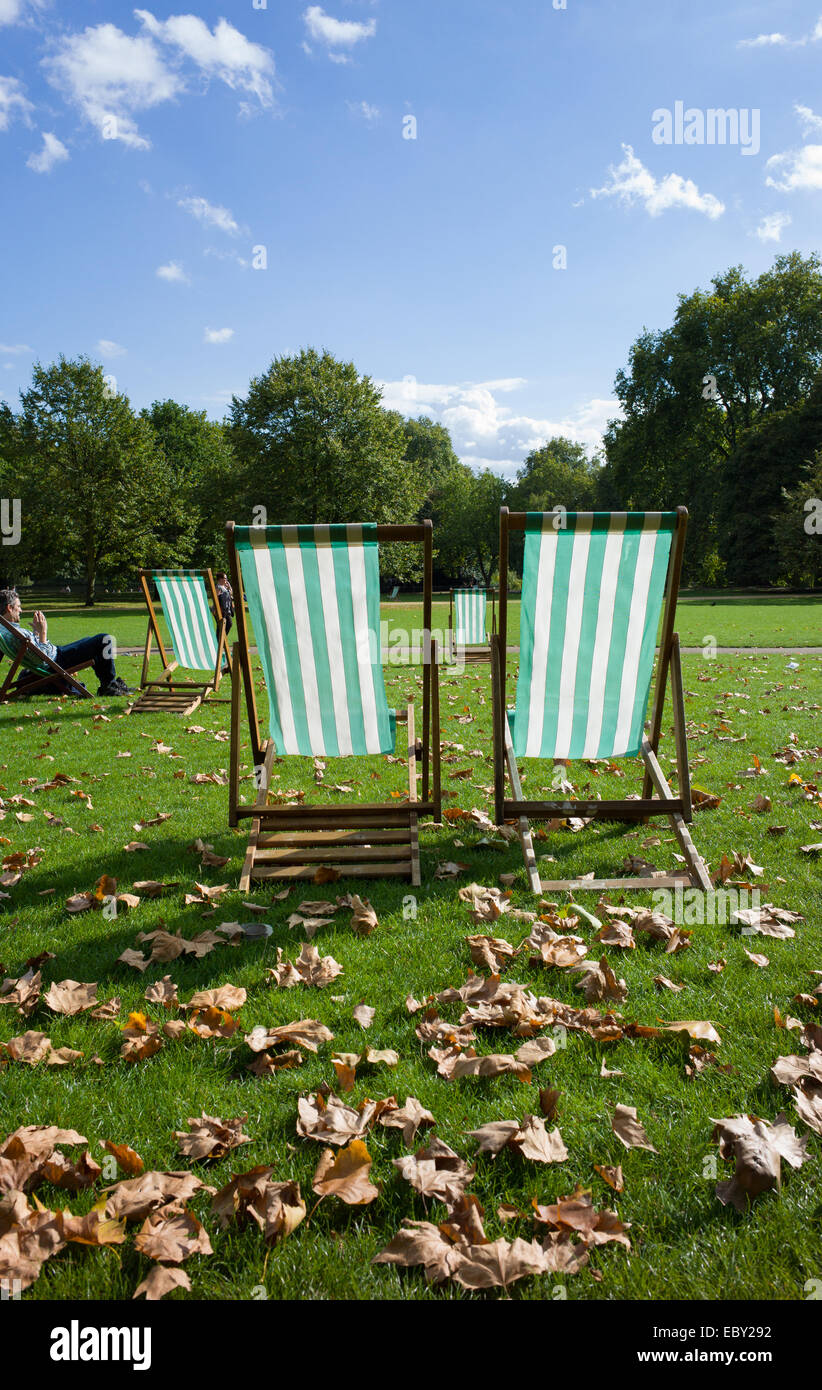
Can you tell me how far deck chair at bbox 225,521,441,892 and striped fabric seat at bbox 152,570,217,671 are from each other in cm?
468

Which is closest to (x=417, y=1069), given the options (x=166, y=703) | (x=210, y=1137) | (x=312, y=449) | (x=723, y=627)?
(x=210, y=1137)

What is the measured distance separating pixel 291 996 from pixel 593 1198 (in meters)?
1.23

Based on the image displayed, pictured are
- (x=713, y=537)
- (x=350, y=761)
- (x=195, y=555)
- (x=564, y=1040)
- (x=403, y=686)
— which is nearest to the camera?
(x=564, y=1040)

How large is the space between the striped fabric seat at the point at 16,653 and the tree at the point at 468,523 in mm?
52364

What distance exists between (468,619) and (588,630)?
946 cm

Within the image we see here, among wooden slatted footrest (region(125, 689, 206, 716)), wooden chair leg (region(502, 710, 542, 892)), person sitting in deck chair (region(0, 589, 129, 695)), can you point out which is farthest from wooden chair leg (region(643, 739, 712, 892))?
person sitting in deck chair (region(0, 589, 129, 695))

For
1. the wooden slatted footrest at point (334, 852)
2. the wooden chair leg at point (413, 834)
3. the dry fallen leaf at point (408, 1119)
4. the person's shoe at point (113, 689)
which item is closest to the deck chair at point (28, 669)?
the person's shoe at point (113, 689)

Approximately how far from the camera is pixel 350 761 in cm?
608

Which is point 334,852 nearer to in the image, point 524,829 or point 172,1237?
point 524,829

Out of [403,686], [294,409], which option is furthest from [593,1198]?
[294,409]

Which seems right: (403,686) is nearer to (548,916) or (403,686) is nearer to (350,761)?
(350,761)

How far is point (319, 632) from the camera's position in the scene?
4.02 m

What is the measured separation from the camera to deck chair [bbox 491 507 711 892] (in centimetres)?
372

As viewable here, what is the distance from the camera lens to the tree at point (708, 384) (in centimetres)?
4472
